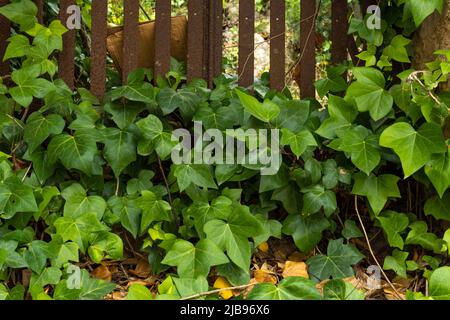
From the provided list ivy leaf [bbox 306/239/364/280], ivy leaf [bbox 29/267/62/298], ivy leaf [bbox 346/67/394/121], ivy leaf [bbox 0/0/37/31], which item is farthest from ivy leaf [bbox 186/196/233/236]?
ivy leaf [bbox 0/0/37/31]

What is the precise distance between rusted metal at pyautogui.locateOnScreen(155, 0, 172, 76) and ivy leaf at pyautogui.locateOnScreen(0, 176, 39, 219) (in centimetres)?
83

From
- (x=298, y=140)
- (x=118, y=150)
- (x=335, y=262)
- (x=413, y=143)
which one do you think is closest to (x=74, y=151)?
(x=118, y=150)

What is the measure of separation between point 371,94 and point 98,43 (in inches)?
48.2

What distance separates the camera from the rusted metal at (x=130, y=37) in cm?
279

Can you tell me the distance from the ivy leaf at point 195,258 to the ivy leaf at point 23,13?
1.20 meters

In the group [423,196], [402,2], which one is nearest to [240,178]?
[423,196]

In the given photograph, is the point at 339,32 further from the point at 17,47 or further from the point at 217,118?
the point at 17,47

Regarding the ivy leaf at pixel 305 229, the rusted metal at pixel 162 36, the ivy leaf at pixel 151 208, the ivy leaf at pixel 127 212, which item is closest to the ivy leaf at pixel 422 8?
the ivy leaf at pixel 305 229

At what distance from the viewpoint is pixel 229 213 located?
230 cm

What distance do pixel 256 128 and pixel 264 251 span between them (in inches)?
20.7

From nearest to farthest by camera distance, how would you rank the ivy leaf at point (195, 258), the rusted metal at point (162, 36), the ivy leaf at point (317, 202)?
1. the ivy leaf at point (195, 258)
2. the ivy leaf at point (317, 202)
3. the rusted metal at point (162, 36)

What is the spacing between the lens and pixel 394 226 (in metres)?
2.46

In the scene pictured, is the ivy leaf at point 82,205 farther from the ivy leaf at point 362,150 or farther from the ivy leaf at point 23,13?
the ivy leaf at point 362,150

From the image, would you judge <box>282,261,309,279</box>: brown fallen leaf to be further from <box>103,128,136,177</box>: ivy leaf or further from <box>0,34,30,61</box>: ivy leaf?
<box>0,34,30,61</box>: ivy leaf
